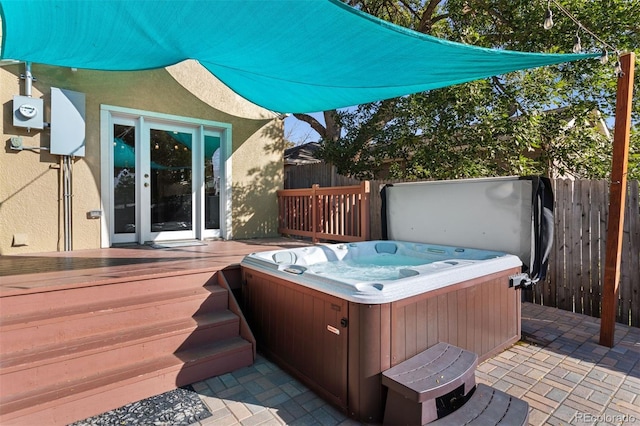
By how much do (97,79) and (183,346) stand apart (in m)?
4.29

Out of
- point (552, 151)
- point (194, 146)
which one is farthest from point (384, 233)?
point (194, 146)

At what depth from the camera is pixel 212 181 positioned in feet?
20.2

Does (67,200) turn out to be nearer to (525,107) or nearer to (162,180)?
(162,180)

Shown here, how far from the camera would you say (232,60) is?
3.71m

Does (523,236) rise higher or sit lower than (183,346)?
higher

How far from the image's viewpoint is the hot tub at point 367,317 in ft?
7.11

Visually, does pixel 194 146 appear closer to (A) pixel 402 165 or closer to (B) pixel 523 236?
(A) pixel 402 165

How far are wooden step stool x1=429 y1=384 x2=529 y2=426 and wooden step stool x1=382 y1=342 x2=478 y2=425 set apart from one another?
3.4 inches

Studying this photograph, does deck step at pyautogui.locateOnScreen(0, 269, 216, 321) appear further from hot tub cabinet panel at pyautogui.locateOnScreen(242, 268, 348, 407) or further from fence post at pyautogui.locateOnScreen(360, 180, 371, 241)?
fence post at pyautogui.locateOnScreen(360, 180, 371, 241)

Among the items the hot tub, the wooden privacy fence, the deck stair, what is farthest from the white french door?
the wooden privacy fence

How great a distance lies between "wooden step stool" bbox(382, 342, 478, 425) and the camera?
1.91m

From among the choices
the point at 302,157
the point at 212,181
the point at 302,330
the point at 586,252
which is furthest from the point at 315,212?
the point at 302,157

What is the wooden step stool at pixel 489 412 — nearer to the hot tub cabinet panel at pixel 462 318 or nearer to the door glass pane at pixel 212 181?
the hot tub cabinet panel at pixel 462 318

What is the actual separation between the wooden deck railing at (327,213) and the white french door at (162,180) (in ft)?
4.02
